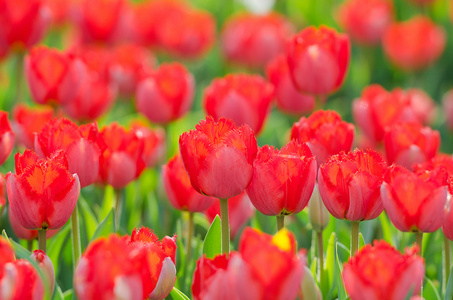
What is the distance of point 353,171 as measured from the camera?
1.14m

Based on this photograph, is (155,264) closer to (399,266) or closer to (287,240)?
(287,240)

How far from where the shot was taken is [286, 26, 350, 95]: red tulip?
1687mm

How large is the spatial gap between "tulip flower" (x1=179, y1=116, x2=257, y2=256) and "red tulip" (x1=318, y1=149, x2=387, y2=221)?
5.4 inches

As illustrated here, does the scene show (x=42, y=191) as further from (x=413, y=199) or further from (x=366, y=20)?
(x=366, y=20)

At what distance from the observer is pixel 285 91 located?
2.12 m

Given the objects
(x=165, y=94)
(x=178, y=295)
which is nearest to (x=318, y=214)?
(x=178, y=295)

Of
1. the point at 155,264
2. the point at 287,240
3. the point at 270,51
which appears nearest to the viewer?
the point at 287,240

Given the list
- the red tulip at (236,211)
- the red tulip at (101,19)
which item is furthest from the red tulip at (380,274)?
the red tulip at (101,19)

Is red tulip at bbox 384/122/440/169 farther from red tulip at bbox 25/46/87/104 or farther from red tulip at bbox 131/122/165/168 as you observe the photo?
red tulip at bbox 25/46/87/104

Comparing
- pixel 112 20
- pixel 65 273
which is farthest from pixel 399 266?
pixel 112 20

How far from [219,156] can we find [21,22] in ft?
4.58

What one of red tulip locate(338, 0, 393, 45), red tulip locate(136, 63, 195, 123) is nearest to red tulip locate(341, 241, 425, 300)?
red tulip locate(136, 63, 195, 123)

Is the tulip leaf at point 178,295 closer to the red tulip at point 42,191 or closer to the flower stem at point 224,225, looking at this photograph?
the flower stem at point 224,225

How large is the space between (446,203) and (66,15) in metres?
2.97
